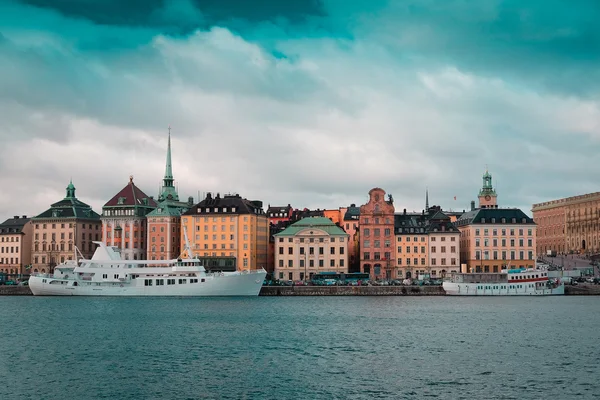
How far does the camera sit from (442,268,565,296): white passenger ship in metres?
→ 143

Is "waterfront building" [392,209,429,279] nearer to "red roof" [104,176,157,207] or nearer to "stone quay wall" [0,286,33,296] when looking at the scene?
"red roof" [104,176,157,207]

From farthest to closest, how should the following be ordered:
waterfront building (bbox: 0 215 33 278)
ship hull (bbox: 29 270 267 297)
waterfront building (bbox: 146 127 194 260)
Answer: waterfront building (bbox: 0 215 33 278)
waterfront building (bbox: 146 127 194 260)
ship hull (bbox: 29 270 267 297)

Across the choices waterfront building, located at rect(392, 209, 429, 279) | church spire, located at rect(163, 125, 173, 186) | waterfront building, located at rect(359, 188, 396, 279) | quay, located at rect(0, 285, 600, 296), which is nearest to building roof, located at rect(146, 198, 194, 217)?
church spire, located at rect(163, 125, 173, 186)

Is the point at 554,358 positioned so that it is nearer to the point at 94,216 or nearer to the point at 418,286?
the point at 418,286

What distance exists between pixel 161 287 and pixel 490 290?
2077 inches

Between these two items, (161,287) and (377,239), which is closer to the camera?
(161,287)

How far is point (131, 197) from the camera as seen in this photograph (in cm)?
18588

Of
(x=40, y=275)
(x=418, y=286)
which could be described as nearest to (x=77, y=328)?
(x=40, y=275)

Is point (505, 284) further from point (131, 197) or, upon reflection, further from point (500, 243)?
point (131, 197)

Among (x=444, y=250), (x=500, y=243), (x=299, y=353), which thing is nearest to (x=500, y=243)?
(x=500, y=243)

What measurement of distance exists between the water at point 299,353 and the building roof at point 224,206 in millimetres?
65479

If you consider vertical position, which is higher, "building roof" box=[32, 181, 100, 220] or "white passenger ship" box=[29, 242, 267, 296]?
"building roof" box=[32, 181, 100, 220]

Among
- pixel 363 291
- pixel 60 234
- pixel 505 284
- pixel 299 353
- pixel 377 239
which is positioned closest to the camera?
pixel 299 353

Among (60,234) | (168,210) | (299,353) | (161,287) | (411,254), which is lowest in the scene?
(299,353)
